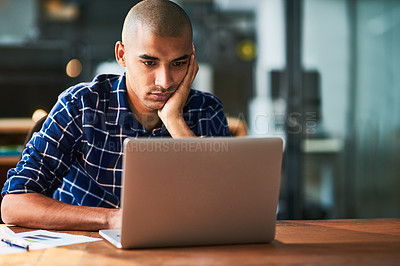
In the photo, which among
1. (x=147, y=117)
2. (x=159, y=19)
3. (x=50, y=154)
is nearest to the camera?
(x=50, y=154)

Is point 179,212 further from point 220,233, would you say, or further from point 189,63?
point 189,63

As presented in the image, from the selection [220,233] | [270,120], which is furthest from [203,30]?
[220,233]

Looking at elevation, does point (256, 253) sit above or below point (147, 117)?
below

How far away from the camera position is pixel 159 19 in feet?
5.10

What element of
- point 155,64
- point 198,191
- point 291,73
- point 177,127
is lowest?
point 198,191

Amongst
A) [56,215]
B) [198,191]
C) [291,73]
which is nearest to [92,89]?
[56,215]

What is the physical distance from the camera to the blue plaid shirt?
1.46 meters

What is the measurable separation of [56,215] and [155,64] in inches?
23.8

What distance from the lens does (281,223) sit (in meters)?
1.31

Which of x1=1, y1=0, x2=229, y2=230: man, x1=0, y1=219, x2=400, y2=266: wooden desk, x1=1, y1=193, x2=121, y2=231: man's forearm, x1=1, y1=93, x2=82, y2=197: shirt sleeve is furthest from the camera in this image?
x1=1, y1=0, x2=229, y2=230: man

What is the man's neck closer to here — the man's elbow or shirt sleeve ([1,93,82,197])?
shirt sleeve ([1,93,82,197])

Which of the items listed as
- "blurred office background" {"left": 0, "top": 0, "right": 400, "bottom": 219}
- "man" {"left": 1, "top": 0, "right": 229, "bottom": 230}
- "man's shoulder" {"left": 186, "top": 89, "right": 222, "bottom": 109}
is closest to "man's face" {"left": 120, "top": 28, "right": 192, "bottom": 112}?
"man" {"left": 1, "top": 0, "right": 229, "bottom": 230}

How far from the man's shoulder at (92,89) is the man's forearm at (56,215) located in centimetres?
43

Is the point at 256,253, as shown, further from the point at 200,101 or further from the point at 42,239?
the point at 200,101
